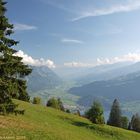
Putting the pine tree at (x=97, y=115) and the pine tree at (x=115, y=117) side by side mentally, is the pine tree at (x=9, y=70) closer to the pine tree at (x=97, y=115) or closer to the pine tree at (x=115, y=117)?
the pine tree at (x=97, y=115)

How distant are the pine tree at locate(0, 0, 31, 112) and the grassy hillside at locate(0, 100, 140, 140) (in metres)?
3.31

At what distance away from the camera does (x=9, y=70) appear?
30406mm

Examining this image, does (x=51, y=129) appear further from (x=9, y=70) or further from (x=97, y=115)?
(x=97, y=115)

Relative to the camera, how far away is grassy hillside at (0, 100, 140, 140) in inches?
1314

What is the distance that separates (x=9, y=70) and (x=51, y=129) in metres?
15.8

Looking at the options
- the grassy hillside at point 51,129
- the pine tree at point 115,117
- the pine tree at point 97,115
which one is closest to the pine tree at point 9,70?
the grassy hillside at point 51,129

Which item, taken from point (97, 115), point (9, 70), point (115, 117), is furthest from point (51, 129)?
point (115, 117)

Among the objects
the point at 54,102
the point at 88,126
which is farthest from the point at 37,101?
the point at 88,126

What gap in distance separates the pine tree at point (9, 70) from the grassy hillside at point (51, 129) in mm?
3309

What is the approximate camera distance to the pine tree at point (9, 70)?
30.3 meters

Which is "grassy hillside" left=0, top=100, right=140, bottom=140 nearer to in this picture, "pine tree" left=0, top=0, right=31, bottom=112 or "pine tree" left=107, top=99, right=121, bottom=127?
"pine tree" left=0, top=0, right=31, bottom=112

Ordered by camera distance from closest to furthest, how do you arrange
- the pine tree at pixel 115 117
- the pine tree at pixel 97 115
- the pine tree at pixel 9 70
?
1. the pine tree at pixel 9 70
2. the pine tree at pixel 97 115
3. the pine tree at pixel 115 117

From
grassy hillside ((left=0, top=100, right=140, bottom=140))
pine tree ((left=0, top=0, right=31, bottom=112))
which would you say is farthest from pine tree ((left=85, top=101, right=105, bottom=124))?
pine tree ((left=0, top=0, right=31, bottom=112))

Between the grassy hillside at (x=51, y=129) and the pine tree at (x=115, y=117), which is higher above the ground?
the pine tree at (x=115, y=117)
